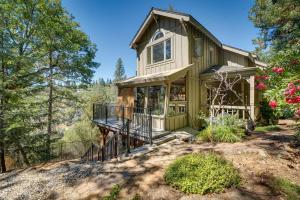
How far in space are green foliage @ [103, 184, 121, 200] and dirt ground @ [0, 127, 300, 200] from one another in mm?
106

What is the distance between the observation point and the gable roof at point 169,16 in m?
8.99

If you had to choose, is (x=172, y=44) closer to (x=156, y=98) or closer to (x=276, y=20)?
(x=156, y=98)

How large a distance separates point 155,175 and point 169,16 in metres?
8.73

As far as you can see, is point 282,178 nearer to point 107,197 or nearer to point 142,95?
point 107,197

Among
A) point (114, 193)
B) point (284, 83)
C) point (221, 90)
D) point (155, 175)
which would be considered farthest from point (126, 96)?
point (284, 83)

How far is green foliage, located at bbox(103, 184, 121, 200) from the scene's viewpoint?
3.54m

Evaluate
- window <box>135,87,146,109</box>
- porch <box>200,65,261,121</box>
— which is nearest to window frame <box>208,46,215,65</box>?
porch <box>200,65,261,121</box>

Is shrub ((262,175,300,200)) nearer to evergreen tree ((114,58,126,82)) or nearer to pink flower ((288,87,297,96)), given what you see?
pink flower ((288,87,297,96))

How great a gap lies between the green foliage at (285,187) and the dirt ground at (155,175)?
0.40 ft

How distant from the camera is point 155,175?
4238 mm

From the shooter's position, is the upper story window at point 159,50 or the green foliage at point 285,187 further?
the upper story window at point 159,50

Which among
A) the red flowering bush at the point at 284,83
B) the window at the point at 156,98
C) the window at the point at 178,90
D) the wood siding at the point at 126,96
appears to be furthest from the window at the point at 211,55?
the red flowering bush at the point at 284,83

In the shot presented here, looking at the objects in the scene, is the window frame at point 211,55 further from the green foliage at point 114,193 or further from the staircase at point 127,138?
the green foliage at point 114,193

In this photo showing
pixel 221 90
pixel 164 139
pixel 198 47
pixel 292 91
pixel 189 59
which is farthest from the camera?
pixel 198 47
